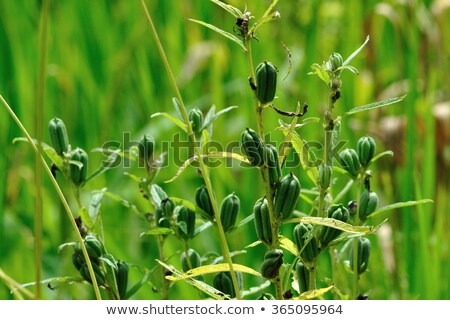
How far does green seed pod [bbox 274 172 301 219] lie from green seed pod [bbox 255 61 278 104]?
0.05 metres

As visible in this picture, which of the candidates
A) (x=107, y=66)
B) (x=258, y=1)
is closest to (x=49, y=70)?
(x=107, y=66)

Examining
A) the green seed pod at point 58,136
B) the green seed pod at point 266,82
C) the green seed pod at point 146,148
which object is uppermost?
the green seed pod at point 266,82

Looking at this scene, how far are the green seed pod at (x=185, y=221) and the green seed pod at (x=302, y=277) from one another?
78 millimetres

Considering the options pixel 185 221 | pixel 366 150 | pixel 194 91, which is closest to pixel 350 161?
pixel 366 150

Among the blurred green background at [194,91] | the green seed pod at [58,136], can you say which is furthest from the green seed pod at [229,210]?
the blurred green background at [194,91]

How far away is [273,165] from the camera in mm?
435

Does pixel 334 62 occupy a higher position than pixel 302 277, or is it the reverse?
pixel 334 62

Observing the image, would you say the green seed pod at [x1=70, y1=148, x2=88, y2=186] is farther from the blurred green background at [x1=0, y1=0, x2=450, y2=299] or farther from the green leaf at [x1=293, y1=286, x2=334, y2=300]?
the blurred green background at [x1=0, y1=0, x2=450, y2=299]

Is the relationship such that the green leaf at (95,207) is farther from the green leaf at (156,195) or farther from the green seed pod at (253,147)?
the green seed pod at (253,147)

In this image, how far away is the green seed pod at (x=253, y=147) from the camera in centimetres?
42

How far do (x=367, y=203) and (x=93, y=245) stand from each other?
0.19 m

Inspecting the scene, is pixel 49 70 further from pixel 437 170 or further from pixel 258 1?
pixel 437 170

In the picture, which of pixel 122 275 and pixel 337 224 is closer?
pixel 337 224

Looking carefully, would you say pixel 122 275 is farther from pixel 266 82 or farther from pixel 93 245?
pixel 266 82
